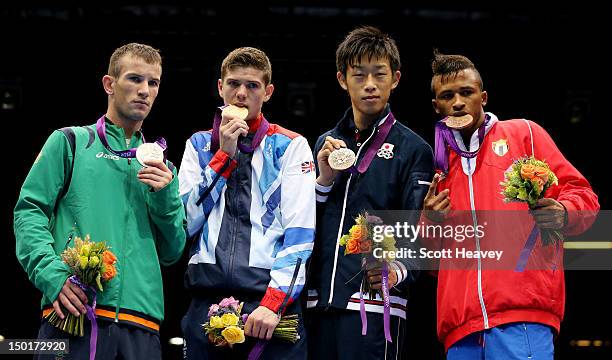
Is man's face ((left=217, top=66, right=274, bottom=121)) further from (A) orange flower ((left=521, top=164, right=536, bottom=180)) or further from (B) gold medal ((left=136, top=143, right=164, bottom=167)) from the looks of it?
(A) orange flower ((left=521, top=164, right=536, bottom=180))

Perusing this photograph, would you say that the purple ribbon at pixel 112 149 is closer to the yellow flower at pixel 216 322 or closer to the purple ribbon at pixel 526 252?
the yellow flower at pixel 216 322

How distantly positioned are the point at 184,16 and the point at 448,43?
2.19m

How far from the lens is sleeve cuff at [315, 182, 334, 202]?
11.9 ft

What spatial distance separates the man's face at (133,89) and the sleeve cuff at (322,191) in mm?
811

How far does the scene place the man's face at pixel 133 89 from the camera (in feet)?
11.6

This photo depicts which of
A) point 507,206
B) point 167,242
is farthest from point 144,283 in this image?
point 507,206

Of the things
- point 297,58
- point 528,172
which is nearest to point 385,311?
point 528,172

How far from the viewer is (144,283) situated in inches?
129

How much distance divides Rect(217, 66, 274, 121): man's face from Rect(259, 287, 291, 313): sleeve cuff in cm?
83

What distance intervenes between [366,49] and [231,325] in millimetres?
1413

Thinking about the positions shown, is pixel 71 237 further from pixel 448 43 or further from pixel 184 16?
pixel 448 43

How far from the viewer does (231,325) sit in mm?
3189

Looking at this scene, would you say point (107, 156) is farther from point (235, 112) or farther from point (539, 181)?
point (539, 181)

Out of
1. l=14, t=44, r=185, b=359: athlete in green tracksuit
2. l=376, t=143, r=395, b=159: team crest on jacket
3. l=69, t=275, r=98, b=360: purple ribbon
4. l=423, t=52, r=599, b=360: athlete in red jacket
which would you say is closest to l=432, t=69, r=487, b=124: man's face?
l=423, t=52, r=599, b=360: athlete in red jacket
